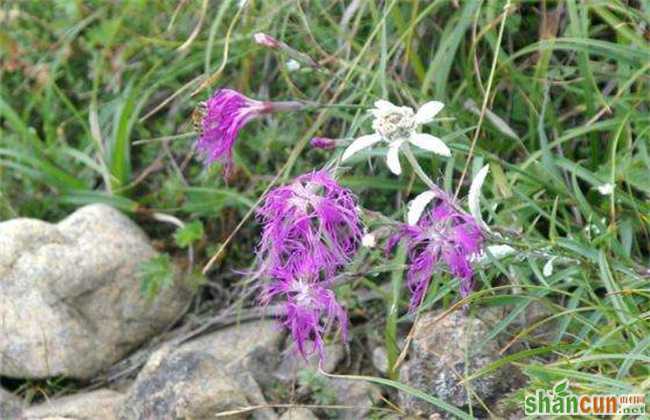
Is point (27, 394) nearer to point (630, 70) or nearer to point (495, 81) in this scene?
point (495, 81)

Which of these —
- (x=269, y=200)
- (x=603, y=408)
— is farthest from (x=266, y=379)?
(x=603, y=408)

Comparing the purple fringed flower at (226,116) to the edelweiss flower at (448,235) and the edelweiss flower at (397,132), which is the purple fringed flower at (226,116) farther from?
the edelweiss flower at (448,235)

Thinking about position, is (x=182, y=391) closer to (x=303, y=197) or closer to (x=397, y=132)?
(x=303, y=197)

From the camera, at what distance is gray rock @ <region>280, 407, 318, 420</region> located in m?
2.85

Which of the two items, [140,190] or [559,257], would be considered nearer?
[559,257]

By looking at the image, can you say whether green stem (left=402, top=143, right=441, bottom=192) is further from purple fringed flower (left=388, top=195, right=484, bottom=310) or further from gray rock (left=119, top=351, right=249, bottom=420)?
gray rock (left=119, top=351, right=249, bottom=420)

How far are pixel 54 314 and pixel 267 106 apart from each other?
116 cm

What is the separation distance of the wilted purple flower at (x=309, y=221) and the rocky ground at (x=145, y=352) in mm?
427

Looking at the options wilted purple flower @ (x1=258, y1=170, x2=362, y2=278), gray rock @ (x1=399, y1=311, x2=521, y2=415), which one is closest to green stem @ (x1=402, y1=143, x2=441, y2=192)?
wilted purple flower @ (x1=258, y1=170, x2=362, y2=278)

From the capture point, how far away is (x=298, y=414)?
2.88m

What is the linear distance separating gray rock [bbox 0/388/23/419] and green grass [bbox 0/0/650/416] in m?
0.74

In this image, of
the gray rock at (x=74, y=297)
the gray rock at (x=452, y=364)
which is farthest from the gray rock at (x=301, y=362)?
the gray rock at (x=74, y=297)

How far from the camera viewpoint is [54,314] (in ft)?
11.0

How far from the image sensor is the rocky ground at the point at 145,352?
2717mm
